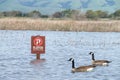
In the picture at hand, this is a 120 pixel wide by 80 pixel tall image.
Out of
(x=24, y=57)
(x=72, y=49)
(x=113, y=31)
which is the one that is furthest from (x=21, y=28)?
(x=24, y=57)

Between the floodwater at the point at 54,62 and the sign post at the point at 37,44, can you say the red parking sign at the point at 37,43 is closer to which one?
the sign post at the point at 37,44

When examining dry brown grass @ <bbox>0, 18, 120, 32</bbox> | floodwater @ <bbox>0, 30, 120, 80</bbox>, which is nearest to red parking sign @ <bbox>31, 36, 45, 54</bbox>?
floodwater @ <bbox>0, 30, 120, 80</bbox>

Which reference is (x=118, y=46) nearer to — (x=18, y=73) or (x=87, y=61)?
(x=87, y=61)

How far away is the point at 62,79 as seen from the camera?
843 inches

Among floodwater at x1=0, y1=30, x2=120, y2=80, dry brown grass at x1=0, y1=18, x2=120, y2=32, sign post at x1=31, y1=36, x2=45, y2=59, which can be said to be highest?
dry brown grass at x1=0, y1=18, x2=120, y2=32

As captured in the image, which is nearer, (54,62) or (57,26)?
(54,62)

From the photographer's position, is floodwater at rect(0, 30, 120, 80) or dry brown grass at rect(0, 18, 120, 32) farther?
dry brown grass at rect(0, 18, 120, 32)

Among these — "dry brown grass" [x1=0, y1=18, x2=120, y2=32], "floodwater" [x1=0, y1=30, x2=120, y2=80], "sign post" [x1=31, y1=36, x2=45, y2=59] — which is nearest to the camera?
"floodwater" [x1=0, y1=30, x2=120, y2=80]

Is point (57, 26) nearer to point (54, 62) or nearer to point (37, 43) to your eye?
point (37, 43)

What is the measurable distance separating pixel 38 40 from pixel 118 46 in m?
11.8

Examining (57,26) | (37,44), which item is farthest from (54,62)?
(57,26)

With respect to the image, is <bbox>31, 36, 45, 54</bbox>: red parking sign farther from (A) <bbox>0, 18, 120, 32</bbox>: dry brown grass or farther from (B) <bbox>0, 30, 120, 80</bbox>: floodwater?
(A) <bbox>0, 18, 120, 32</bbox>: dry brown grass

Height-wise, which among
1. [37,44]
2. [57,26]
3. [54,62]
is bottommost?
[54,62]

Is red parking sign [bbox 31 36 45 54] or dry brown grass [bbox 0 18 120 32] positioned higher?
dry brown grass [bbox 0 18 120 32]
